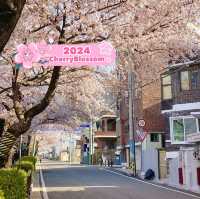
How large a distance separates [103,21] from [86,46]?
5.39ft

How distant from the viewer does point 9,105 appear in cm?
1962

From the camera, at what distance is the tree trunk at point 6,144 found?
13.7 m

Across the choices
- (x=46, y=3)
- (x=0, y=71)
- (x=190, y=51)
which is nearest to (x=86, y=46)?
(x=46, y=3)

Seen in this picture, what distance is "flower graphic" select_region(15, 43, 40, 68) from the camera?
9359 millimetres

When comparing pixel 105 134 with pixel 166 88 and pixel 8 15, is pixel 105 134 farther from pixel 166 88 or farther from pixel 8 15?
pixel 8 15

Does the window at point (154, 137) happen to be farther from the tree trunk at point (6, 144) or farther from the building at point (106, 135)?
the tree trunk at point (6, 144)

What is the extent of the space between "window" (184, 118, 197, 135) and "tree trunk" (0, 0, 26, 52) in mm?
33757

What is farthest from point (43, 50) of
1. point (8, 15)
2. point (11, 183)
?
point (8, 15)

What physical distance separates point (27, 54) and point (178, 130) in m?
32.5

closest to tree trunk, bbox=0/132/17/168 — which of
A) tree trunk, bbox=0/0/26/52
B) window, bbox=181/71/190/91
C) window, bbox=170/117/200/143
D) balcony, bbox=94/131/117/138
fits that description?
tree trunk, bbox=0/0/26/52

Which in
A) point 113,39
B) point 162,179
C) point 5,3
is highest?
point 113,39

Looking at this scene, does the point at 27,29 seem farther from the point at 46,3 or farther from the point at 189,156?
the point at 189,156

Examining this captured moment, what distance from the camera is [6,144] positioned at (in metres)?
13.9

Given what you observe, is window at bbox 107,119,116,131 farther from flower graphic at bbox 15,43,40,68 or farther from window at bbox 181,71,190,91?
flower graphic at bbox 15,43,40,68
